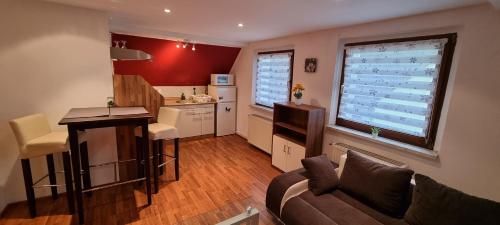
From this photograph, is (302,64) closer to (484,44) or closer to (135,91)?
(484,44)

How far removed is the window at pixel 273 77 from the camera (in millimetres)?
3998

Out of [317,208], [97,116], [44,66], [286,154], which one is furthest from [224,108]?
[317,208]

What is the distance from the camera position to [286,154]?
3.42m

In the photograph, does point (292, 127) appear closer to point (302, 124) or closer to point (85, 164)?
point (302, 124)

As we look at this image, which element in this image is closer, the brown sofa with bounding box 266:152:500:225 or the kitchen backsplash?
the brown sofa with bounding box 266:152:500:225

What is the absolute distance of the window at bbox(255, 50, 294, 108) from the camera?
3998 millimetres

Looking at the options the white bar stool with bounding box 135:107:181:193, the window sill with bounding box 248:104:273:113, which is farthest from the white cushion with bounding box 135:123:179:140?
the window sill with bounding box 248:104:273:113

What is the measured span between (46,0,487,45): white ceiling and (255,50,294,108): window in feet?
2.78

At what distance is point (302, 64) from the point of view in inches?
140

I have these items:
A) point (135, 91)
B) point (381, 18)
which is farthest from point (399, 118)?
point (135, 91)

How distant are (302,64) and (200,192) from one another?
99.1 inches

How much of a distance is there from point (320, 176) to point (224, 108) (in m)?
3.49

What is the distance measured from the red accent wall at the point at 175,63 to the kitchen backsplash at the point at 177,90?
9 centimetres

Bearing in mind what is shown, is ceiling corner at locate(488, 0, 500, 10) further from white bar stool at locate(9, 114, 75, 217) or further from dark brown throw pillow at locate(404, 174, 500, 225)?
white bar stool at locate(9, 114, 75, 217)
